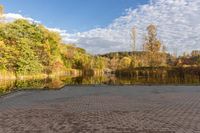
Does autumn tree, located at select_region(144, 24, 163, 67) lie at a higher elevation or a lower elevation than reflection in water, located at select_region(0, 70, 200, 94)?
higher

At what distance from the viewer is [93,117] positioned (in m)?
10.5

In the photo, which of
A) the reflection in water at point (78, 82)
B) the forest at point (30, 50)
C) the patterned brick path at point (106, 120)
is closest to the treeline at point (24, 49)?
the forest at point (30, 50)

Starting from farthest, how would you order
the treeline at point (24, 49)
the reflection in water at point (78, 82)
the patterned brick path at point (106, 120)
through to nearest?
the treeline at point (24, 49), the reflection in water at point (78, 82), the patterned brick path at point (106, 120)

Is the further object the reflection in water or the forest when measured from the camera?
the forest

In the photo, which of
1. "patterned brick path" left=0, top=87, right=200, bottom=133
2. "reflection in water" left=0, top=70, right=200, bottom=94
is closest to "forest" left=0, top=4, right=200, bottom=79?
"reflection in water" left=0, top=70, right=200, bottom=94

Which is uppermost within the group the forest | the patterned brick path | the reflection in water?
the forest

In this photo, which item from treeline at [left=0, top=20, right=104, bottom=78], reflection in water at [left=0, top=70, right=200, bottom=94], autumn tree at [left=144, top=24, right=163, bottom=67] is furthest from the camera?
autumn tree at [left=144, top=24, right=163, bottom=67]

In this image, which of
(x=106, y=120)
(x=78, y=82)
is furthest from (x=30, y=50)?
(x=106, y=120)

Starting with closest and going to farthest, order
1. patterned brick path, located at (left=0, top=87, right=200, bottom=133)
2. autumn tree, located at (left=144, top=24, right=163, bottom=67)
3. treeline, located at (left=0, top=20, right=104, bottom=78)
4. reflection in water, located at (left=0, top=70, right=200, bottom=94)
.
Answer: patterned brick path, located at (left=0, top=87, right=200, bottom=133) < reflection in water, located at (left=0, top=70, right=200, bottom=94) < treeline, located at (left=0, top=20, right=104, bottom=78) < autumn tree, located at (left=144, top=24, right=163, bottom=67)

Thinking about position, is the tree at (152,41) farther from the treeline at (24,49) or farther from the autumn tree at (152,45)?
the treeline at (24,49)

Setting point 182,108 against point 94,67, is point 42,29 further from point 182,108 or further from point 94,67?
point 182,108

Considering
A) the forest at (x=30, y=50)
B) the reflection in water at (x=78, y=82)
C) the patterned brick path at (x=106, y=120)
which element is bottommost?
the patterned brick path at (x=106, y=120)

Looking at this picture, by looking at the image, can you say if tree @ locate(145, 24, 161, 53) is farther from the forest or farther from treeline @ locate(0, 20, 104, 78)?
treeline @ locate(0, 20, 104, 78)

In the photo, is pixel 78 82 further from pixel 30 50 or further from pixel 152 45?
pixel 152 45
